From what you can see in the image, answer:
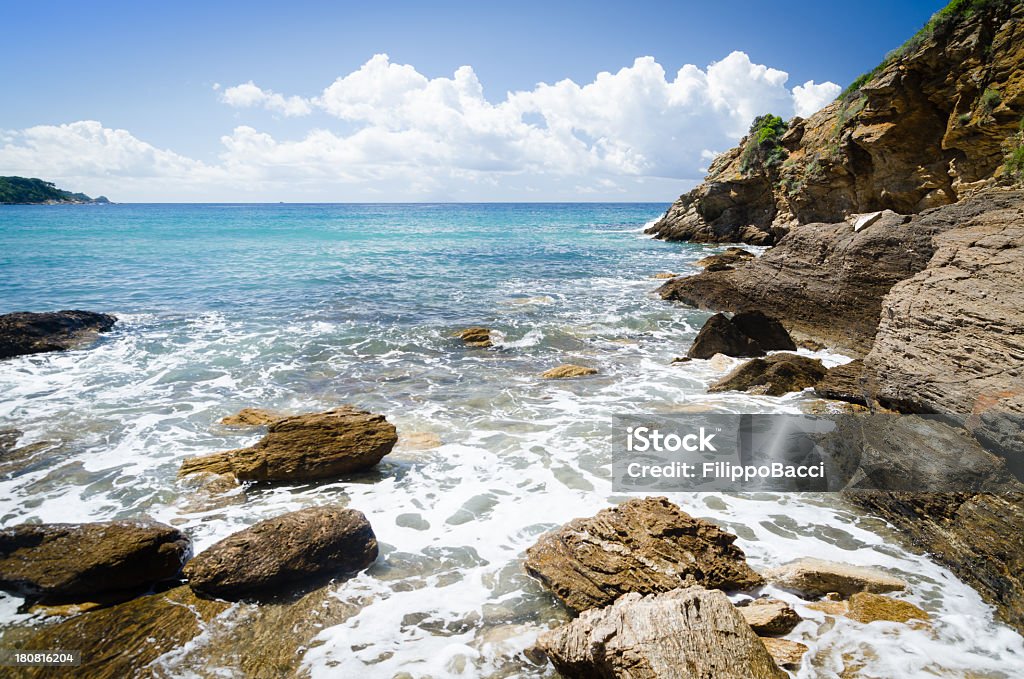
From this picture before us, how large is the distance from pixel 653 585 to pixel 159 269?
31.0 metres

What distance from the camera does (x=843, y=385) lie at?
907 cm

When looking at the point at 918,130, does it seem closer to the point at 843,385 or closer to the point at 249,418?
the point at 843,385

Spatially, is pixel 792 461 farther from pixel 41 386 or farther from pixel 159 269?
pixel 159 269

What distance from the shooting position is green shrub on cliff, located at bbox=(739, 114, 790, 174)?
3419 centimetres

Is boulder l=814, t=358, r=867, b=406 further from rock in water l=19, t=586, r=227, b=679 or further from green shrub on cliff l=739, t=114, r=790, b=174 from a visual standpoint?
green shrub on cliff l=739, t=114, r=790, b=174

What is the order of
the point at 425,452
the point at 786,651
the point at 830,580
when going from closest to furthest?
the point at 786,651, the point at 830,580, the point at 425,452

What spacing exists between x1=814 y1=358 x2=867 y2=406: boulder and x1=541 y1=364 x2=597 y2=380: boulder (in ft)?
13.6

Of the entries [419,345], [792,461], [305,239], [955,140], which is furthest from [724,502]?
[305,239]

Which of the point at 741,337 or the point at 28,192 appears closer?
the point at 741,337

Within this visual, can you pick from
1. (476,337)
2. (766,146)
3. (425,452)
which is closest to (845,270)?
(476,337)

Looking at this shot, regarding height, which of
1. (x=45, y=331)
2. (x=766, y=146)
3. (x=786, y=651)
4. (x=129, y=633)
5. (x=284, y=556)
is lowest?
(x=129, y=633)

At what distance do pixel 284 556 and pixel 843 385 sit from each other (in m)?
8.79

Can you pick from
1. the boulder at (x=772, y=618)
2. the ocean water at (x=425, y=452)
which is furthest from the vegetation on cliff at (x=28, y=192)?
the boulder at (x=772, y=618)

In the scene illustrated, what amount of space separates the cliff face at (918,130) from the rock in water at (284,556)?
18.1 meters
